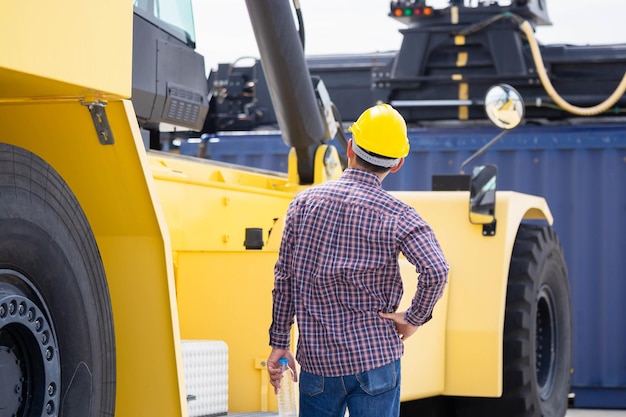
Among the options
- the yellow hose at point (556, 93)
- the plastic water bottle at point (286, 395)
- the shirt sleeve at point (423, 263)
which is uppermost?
the yellow hose at point (556, 93)

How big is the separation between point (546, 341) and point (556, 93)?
11.0 feet

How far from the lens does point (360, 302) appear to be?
315 centimetres

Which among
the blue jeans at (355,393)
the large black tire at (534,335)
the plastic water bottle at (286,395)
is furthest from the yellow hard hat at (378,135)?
the large black tire at (534,335)

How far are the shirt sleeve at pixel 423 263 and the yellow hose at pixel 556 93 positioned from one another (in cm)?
589

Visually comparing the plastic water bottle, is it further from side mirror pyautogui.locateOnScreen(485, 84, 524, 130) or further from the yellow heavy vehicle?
side mirror pyautogui.locateOnScreen(485, 84, 524, 130)

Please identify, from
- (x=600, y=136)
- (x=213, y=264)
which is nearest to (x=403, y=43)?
(x=600, y=136)

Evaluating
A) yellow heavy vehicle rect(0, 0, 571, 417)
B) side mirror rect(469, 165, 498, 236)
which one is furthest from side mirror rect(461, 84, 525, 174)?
yellow heavy vehicle rect(0, 0, 571, 417)

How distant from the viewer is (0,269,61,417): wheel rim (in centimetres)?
226

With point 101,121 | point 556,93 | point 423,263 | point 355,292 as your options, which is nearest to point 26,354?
point 101,121

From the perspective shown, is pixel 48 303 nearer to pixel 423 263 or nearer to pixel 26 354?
pixel 26 354

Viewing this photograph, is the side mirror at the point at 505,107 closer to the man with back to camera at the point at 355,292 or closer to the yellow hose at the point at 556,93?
the man with back to camera at the point at 355,292

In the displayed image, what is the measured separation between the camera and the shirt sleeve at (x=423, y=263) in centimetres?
315

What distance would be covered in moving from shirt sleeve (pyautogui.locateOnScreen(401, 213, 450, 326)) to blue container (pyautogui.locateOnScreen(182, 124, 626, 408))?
18.9ft

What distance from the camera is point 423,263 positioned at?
124 inches
